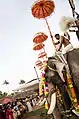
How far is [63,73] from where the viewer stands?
6.15 meters

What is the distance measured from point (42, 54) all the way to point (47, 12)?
13.1 meters

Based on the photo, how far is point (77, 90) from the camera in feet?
19.9

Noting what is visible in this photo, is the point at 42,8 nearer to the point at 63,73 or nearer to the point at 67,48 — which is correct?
the point at 67,48

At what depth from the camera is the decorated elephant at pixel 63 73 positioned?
19.8 feet

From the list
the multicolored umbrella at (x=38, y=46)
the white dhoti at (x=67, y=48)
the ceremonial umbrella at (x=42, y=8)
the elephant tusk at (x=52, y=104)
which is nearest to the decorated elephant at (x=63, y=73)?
the elephant tusk at (x=52, y=104)

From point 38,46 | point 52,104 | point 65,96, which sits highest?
point 38,46

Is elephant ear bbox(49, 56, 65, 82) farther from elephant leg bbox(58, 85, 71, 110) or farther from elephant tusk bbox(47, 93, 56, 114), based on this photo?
elephant tusk bbox(47, 93, 56, 114)

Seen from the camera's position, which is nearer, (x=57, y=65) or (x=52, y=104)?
(x=52, y=104)

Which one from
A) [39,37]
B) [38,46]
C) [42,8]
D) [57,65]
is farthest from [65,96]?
[38,46]

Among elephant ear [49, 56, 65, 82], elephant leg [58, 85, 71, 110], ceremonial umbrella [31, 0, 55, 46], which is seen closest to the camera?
elephant ear [49, 56, 65, 82]

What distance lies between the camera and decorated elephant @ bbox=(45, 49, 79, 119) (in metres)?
6.04

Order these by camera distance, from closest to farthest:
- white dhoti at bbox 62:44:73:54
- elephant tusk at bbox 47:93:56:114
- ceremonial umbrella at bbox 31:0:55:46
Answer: elephant tusk at bbox 47:93:56:114, white dhoti at bbox 62:44:73:54, ceremonial umbrella at bbox 31:0:55:46

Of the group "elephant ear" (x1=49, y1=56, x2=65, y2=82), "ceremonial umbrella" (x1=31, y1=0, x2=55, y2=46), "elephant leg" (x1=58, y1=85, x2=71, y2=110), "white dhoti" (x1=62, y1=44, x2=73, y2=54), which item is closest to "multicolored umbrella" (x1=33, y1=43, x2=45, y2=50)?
"ceremonial umbrella" (x1=31, y1=0, x2=55, y2=46)

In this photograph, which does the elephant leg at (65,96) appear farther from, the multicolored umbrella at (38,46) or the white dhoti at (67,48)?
the multicolored umbrella at (38,46)
